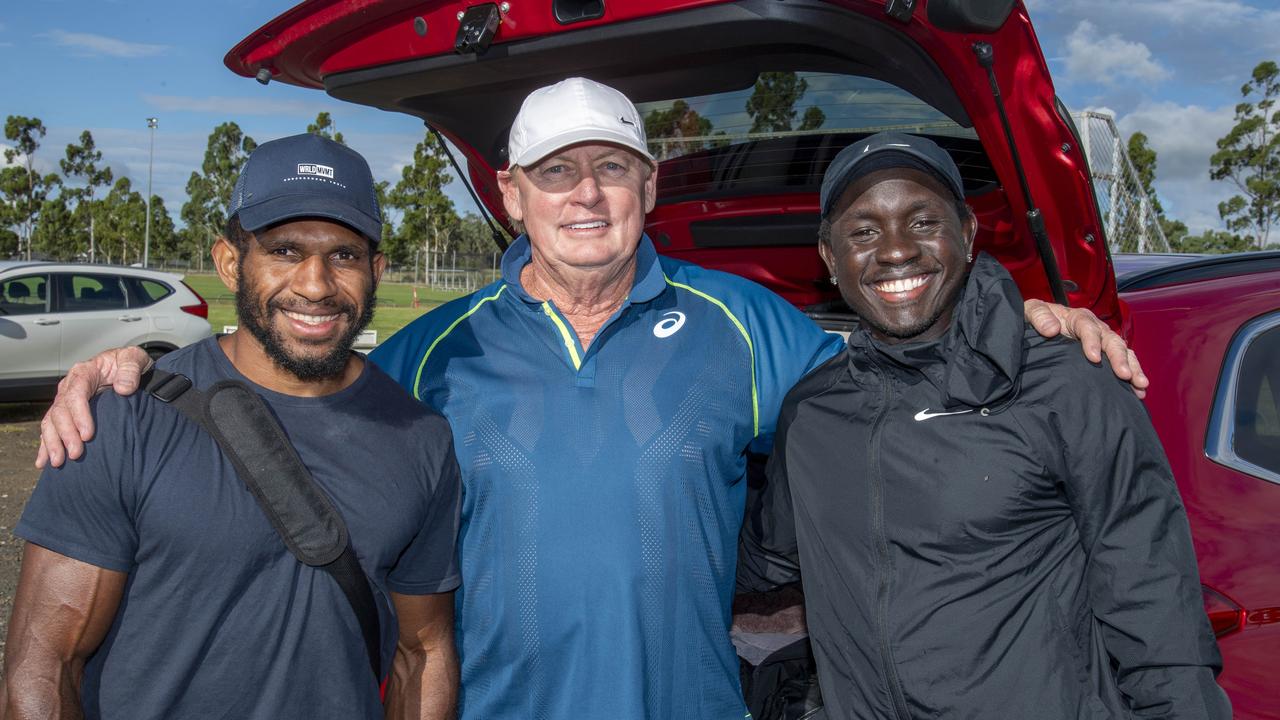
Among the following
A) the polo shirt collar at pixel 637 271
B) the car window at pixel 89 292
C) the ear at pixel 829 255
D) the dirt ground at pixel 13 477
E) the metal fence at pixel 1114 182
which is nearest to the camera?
the ear at pixel 829 255

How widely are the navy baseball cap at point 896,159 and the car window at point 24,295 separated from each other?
10261 mm

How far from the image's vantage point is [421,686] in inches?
77.9

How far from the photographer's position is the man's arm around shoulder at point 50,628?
157cm

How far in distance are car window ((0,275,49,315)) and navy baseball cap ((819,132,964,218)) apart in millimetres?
10261

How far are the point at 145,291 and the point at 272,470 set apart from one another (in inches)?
413

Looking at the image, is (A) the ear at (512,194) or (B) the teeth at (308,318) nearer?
(B) the teeth at (308,318)

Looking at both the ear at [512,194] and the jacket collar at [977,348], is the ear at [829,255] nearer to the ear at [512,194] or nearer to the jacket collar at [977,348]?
the jacket collar at [977,348]

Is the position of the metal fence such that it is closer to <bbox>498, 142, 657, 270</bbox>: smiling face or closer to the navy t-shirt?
<bbox>498, 142, 657, 270</bbox>: smiling face

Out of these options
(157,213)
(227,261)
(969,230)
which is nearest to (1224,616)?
(969,230)

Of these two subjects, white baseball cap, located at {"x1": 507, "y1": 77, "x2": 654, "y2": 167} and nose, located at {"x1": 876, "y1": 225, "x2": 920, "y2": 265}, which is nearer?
nose, located at {"x1": 876, "y1": 225, "x2": 920, "y2": 265}

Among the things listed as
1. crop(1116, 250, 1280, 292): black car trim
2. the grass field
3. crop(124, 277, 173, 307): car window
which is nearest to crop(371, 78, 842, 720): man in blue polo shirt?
crop(1116, 250, 1280, 292): black car trim

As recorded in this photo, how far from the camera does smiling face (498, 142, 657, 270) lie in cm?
218

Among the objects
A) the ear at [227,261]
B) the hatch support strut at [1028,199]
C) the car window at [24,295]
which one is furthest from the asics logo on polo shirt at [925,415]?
the car window at [24,295]

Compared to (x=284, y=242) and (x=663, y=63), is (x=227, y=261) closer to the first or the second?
(x=284, y=242)
